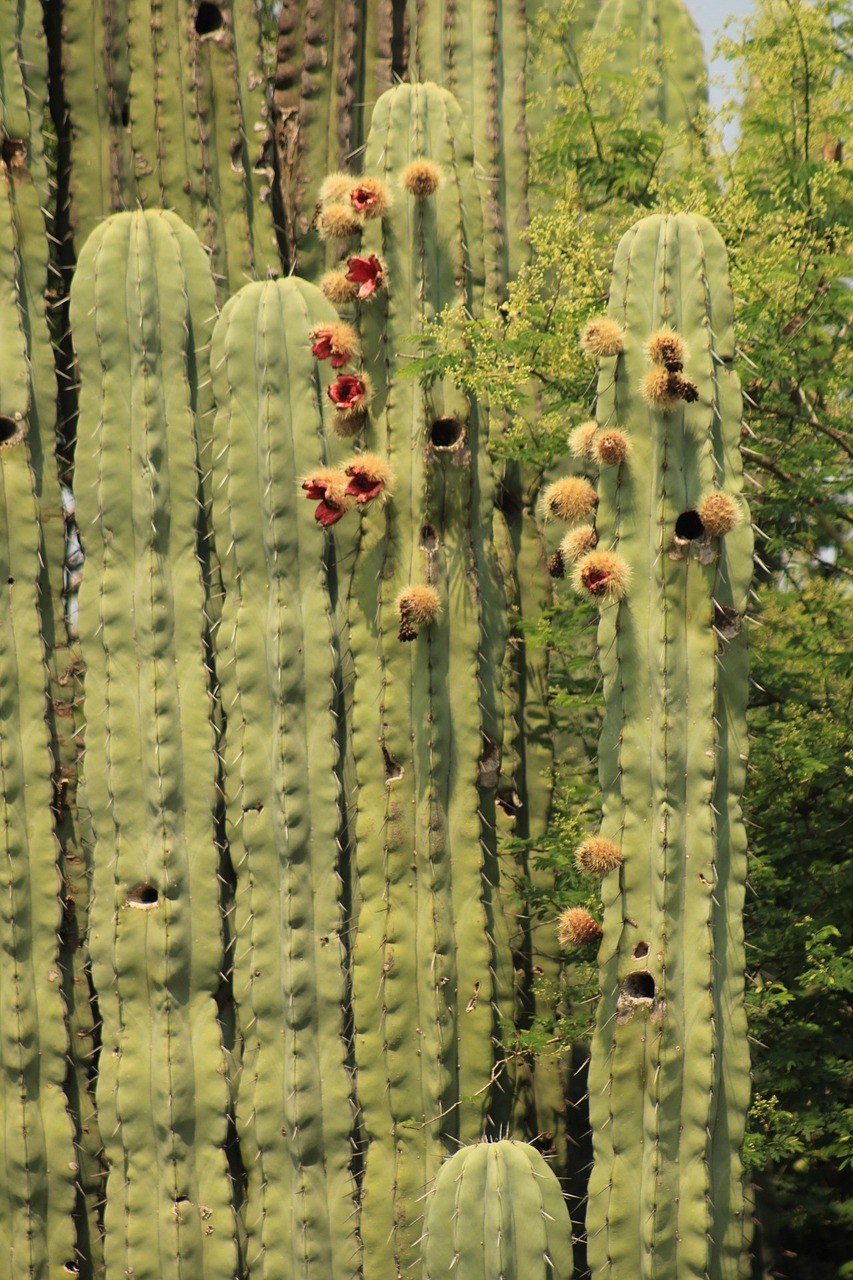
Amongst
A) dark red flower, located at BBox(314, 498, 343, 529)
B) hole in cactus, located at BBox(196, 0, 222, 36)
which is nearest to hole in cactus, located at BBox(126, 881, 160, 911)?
dark red flower, located at BBox(314, 498, 343, 529)

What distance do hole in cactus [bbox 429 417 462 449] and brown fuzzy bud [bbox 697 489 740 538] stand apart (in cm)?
97

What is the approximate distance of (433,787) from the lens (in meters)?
Answer: 5.12

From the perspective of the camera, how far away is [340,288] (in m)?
5.21

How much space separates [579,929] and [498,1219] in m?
0.90

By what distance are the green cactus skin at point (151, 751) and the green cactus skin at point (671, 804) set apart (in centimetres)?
136

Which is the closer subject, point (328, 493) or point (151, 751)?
point (328, 493)

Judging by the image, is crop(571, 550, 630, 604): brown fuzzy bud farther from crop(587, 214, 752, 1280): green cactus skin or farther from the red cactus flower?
the red cactus flower

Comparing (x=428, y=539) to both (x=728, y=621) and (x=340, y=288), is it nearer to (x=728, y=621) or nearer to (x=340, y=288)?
(x=340, y=288)

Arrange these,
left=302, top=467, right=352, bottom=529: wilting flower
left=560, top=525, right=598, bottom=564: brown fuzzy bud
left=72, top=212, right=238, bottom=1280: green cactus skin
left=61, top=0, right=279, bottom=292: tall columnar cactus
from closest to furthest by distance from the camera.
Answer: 1. left=560, top=525, right=598, bottom=564: brown fuzzy bud
2. left=302, top=467, right=352, bottom=529: wilting flower
3. left=72, top=212, right=238, bottom=1280: green cactus skin
4. left=61, top=0, right=279, bottom=292: tall columnar cactus

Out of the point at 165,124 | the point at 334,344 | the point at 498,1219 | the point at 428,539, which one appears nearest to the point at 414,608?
the point at 428,539

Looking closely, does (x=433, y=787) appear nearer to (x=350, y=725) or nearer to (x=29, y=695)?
(x=350, y=725)

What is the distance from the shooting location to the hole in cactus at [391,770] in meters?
5.14

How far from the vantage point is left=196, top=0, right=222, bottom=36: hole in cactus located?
20.6 ft

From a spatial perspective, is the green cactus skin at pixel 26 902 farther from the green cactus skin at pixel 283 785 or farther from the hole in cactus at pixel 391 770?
the hole in cactus at pixel 391 770
